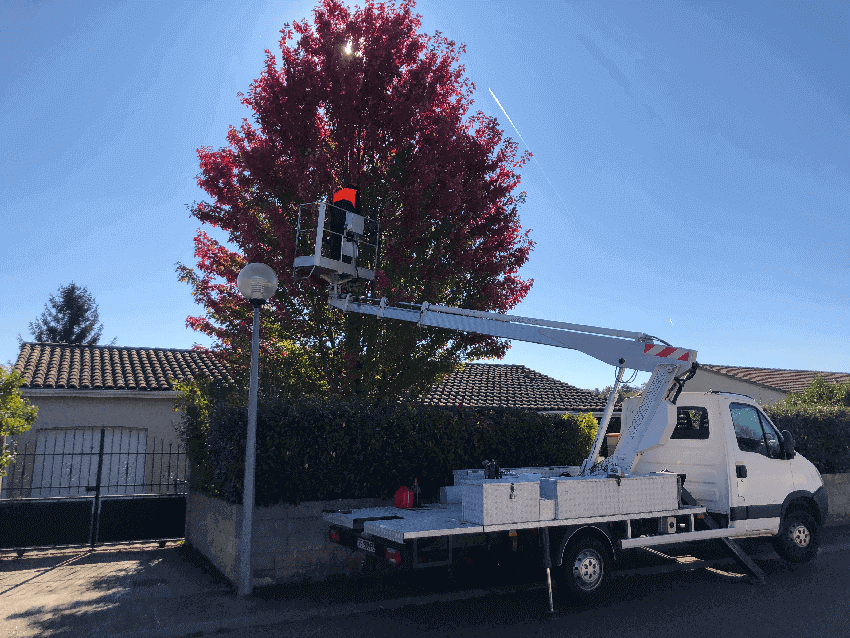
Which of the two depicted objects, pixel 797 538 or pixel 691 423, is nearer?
pixel 691 423

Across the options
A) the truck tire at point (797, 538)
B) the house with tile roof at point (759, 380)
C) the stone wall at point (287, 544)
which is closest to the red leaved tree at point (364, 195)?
the stone wall at point (287, 544)

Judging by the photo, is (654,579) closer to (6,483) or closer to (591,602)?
(591,602)

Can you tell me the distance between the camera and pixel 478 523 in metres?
6.22

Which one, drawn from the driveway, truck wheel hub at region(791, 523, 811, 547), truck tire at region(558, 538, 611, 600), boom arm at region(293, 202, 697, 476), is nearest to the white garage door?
the driveway

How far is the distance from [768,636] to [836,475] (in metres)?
9.72

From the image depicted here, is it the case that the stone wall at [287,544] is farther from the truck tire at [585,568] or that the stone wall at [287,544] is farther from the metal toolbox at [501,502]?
the truck tire at [585,568]

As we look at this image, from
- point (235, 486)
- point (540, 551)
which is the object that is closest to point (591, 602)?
point (540, 551)

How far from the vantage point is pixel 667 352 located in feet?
28.0

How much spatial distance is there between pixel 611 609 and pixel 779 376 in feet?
97.4

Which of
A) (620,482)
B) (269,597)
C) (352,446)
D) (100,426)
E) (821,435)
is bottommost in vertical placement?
(269,597)

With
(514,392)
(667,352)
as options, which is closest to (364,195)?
(667,352)

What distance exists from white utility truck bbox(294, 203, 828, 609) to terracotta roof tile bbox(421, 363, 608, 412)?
11216mm

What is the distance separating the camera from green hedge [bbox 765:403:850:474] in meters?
13.4

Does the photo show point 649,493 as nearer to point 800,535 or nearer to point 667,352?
point 667,352
